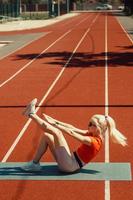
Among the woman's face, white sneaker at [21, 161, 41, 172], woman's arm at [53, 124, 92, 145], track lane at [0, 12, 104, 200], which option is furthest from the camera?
white sneaker at [21, 161, 41, 172]

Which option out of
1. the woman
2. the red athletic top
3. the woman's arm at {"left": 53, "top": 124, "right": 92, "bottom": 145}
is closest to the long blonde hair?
the woman

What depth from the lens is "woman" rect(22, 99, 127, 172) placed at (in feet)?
25.3

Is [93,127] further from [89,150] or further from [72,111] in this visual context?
[72,111]

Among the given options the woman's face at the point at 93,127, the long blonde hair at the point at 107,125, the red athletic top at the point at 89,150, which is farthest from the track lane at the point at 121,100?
the woman's face at the point at 93,127

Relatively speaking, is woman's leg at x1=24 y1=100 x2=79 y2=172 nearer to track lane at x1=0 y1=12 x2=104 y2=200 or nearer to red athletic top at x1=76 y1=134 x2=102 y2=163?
red athletic top at x1=76 y1=134 x2=102 y2=163

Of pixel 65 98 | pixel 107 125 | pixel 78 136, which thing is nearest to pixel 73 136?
pixel 78 136

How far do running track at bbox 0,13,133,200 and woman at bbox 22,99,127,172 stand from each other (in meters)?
0.33

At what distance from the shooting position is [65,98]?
48.7 feet

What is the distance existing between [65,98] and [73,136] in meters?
7.19

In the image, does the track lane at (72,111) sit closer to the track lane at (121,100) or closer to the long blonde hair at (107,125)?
the track lane at (121,100)

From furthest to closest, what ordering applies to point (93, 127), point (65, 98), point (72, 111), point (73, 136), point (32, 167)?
point (65, 98), point (72, 111), point (32, 167), point (93, 127), point (73, 136)

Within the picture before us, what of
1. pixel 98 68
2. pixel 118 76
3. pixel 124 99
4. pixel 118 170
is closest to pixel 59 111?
pixel 124 99

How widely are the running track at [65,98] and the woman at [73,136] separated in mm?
326

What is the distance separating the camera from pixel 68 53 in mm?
27297
